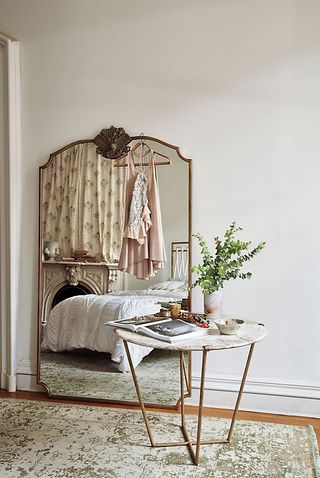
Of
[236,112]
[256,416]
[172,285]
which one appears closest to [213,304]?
[172,285]

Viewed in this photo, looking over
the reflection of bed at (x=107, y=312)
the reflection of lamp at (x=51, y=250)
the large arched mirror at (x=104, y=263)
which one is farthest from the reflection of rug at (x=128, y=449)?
the reflection of lamp at (x=51, y=250)

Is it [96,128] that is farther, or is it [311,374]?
[96,128]

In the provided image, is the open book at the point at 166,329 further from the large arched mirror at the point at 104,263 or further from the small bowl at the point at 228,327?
the large arched mirror at the point at 104,263

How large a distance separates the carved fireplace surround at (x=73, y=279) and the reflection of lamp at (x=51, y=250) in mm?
34

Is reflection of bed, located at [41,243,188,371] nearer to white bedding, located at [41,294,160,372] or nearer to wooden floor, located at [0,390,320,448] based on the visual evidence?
white bedding, located at [41,294,160,372]

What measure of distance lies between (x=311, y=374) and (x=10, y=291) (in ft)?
7.36

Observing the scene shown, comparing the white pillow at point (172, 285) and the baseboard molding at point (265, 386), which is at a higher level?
the white pillow at point (172, 285)

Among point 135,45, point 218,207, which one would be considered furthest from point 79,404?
point 135,45

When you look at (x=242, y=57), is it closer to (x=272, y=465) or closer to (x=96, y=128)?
(x=96, y=128)

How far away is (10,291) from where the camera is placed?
3.78 meters

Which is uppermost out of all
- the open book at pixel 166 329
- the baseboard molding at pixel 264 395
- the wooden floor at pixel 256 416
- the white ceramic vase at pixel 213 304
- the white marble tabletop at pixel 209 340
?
the white ceramic vase at pixel 213 304

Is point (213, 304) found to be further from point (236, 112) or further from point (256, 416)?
point (236, 112)

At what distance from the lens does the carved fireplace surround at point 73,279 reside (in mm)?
3553

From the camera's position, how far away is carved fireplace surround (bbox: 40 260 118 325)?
355 centimetres
